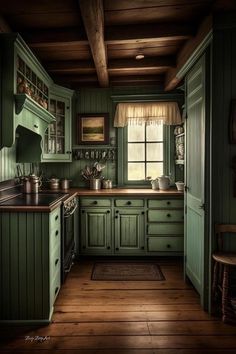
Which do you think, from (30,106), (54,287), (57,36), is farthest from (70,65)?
(54,287)

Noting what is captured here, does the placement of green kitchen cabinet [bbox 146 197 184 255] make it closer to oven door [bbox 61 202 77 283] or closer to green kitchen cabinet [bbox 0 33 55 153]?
oven door [bbox 61 202 77 283]

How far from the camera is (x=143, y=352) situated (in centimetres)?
181

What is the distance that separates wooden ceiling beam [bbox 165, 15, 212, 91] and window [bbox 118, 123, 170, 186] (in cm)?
74

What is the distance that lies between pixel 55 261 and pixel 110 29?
2263 millimetres

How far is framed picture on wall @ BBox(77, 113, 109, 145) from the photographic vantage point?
13.7 ft

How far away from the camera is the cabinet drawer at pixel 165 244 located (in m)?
3.62

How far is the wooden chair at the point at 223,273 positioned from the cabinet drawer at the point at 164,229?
4.30 feet

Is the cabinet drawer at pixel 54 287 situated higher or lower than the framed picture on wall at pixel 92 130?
lower

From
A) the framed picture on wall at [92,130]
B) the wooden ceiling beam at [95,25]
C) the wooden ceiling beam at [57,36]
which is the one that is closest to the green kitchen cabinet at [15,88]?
the wooden ceiling beam at [57,36]

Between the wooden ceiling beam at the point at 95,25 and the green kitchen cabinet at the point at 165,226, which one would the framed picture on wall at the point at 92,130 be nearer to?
the wooden ceiling beam at the point at 95,25

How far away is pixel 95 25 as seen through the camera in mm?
2148

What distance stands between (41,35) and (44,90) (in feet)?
2.89

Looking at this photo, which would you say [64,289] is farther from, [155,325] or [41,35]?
[41,35]

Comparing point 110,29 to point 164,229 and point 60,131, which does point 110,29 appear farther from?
point 164,229
